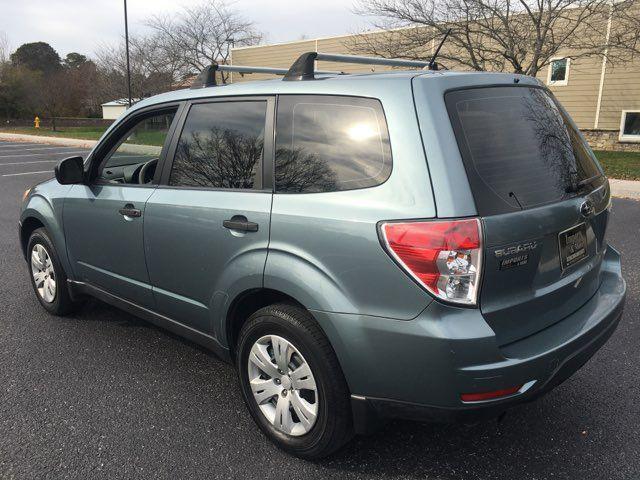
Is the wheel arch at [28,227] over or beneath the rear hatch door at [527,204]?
beneath

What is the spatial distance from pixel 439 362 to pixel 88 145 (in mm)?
23767

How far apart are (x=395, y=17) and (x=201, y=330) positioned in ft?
48.8

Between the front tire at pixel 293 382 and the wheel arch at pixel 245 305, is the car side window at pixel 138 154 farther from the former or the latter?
the front tire at pixel 293 382

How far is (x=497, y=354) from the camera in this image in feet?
6.78

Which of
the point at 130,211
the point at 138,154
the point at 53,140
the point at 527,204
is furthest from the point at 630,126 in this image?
the point at 53,140

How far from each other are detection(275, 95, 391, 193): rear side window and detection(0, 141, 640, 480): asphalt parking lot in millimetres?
1290

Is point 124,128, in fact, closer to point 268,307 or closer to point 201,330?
point 201,330

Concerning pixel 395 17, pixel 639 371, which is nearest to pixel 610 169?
pixel 395 17

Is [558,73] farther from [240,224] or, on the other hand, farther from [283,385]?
[283,385]

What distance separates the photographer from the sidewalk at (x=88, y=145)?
1020 cm

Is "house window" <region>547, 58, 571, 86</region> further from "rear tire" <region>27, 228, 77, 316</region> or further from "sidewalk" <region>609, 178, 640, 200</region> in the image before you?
"rear tire" <region>27, 228, 77, 316</region>

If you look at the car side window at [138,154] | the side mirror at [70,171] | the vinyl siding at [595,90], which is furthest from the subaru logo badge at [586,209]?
the vinyl siding at [595,90]

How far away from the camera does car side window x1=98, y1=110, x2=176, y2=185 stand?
3.34 metres

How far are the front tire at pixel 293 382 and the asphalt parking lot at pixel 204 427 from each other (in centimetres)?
14
